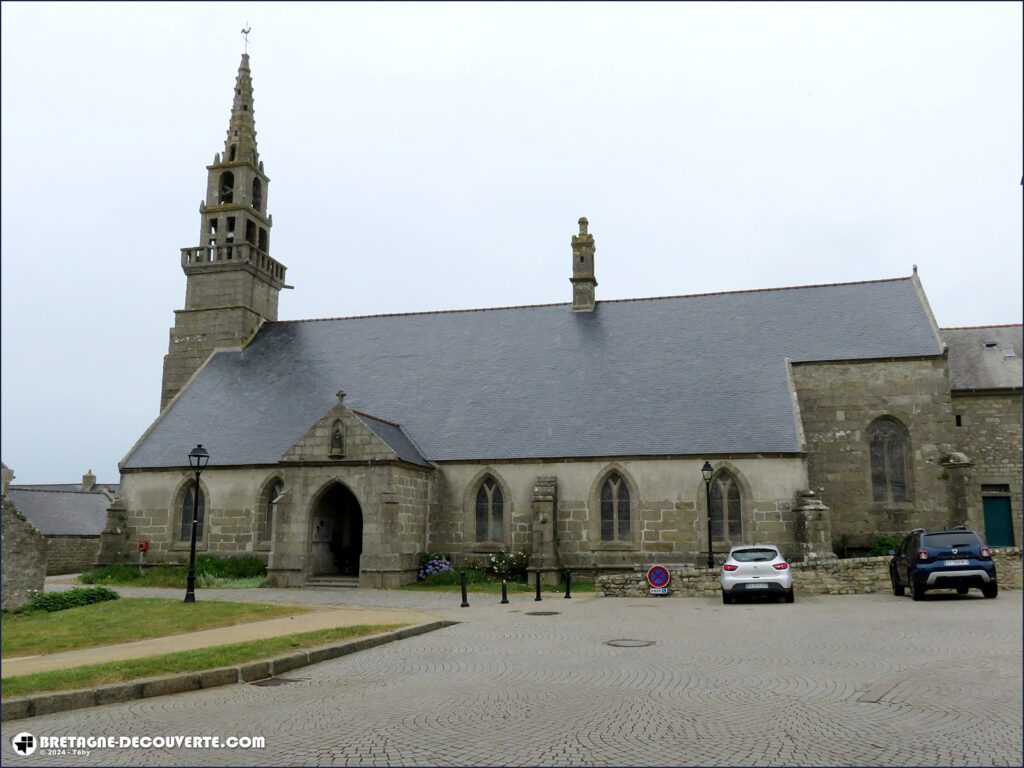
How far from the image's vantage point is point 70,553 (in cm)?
3938

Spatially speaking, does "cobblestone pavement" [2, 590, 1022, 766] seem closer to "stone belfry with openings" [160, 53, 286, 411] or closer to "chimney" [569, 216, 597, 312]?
"chimney" [569, 216, 597, 312]

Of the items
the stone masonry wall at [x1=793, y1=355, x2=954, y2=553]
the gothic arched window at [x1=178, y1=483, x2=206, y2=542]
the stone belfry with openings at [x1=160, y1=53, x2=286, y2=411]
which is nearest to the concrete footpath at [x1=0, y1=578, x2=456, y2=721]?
the gothic arched window at [x1=178, y1=483, x2=206, y2=542]

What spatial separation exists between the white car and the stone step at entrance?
37.5ft

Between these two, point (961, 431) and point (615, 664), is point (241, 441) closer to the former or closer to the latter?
point (615, 664)

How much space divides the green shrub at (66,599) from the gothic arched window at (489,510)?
11497mm

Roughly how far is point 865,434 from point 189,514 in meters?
23.9

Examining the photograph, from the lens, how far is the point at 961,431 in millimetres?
30906

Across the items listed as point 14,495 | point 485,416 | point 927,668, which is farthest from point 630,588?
point 14,495

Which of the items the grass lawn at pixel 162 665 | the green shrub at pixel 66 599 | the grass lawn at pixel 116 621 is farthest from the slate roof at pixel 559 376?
the grass lawn at pixel 162 665

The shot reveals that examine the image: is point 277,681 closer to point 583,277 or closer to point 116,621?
point 116,621

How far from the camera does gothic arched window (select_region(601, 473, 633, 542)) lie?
26.2 m

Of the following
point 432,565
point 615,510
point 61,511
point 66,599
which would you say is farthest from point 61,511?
point 615,510

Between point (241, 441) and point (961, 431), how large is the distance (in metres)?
26.9

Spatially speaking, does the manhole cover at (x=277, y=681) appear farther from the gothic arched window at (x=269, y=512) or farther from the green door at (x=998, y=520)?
the green door at (x=998, y=520)
